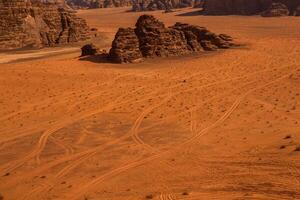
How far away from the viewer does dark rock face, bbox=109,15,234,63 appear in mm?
20328

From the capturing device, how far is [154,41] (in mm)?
21359

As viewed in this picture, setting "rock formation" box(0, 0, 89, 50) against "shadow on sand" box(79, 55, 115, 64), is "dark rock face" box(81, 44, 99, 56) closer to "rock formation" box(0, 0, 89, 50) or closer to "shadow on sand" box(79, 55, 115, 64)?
"shadow on sand" box(79, 55, 115, 64)

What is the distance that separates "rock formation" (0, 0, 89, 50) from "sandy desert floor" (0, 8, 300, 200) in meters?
6.33

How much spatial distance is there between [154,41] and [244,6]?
102 ft

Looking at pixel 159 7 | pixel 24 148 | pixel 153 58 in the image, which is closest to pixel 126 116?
pixel 24 148

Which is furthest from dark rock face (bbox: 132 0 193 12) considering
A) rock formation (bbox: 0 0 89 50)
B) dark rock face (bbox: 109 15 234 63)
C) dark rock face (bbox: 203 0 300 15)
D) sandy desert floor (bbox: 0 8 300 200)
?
sandy desert floor (bbox: 0 8 300 200)

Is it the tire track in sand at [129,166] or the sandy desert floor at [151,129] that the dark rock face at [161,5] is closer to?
the sandy desert floor at [151,129]

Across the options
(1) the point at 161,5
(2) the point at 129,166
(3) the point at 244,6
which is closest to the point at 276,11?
(3) the point at 244,6

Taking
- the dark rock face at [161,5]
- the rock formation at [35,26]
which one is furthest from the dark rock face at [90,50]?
the dark rock face at [161,5]

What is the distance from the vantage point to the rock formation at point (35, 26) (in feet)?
84.4

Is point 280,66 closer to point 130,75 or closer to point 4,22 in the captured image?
point 130,75

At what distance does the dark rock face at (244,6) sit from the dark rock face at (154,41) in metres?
25.9

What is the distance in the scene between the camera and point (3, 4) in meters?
25.7

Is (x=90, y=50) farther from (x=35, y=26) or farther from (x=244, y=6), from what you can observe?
(x=244, y=6)
